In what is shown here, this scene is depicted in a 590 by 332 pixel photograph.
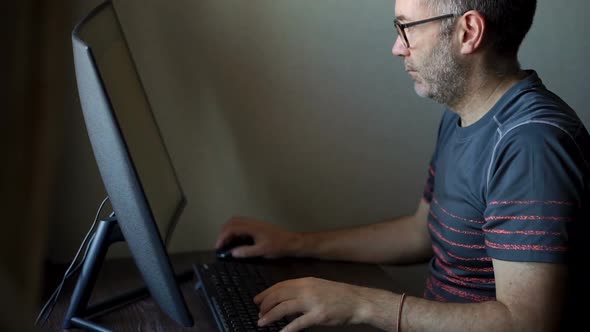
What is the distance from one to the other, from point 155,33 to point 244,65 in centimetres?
22

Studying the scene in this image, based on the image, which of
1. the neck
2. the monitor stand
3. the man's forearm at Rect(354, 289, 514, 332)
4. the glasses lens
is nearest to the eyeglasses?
the glasses lens

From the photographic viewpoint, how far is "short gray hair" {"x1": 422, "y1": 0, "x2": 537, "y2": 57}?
1266mm

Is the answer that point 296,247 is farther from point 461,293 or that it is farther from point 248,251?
point 461,293

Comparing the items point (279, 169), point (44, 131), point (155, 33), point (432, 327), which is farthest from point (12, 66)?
point (279, 169)

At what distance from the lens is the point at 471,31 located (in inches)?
50.2

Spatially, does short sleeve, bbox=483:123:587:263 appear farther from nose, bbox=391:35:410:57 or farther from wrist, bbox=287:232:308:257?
wrist, bbox=287:232:308:257

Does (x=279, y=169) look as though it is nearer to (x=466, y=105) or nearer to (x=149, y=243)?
(x=466, y=105)

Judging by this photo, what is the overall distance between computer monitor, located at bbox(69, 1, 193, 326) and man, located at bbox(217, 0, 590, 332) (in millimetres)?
190

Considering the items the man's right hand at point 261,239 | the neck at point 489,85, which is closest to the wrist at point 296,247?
the man's right hand at point 261,239

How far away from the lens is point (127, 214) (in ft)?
3.37

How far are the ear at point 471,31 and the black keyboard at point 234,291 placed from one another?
581 millimetres

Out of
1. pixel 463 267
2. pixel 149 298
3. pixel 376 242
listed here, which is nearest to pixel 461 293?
pixel 463 267

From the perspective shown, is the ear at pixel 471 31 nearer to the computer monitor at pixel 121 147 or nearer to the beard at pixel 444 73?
the beard at pixel 444 73

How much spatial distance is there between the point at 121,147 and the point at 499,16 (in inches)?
28.4
